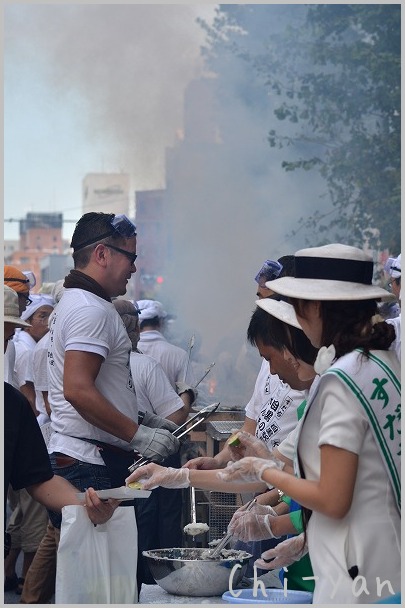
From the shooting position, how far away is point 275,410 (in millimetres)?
4566

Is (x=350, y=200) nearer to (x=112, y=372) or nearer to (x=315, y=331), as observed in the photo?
(x=112, y=372)

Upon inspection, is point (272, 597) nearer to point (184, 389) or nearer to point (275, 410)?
point (275, 410)

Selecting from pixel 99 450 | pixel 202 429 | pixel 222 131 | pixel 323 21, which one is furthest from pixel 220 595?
pixel 222 131

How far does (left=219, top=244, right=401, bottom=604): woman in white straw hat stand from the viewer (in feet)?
7.69

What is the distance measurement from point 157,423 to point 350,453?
272 cm

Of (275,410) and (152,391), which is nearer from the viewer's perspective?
(275,410)

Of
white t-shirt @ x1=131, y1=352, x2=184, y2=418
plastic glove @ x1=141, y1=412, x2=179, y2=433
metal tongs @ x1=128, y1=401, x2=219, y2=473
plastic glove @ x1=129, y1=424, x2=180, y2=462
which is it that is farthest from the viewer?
white t-shirt @ x1=131, y1=352, x2=184, y2=418

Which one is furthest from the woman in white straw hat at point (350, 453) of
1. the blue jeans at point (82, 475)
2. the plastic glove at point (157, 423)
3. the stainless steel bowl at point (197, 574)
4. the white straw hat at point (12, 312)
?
the plastic glove at point (157, 423)

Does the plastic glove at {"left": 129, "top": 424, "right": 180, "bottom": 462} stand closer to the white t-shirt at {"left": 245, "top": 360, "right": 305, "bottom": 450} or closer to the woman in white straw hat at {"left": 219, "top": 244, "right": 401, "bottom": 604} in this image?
the white t-shirt at {"left": 245, "top": 360, "right": 305, "bottom": 450}

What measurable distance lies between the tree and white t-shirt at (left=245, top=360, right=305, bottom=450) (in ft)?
27.9

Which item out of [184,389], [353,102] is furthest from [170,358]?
[353,102]

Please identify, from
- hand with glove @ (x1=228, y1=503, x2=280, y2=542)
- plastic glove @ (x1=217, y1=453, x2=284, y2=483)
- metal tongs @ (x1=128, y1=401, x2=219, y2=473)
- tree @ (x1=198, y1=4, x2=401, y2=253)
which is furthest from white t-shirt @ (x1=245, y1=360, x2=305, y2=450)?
tree @ (x1=198, y1=4, x2=401, y2=253)

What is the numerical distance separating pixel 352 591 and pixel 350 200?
13370mm

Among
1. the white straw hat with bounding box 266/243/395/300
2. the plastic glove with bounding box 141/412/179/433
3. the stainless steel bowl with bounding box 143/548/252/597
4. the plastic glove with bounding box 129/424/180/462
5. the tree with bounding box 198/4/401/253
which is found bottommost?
the stainless steel bowl with bounding box 143/548/252/597
